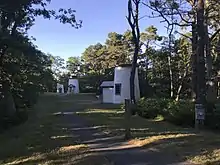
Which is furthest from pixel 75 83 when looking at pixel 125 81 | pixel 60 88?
pixel 125 81

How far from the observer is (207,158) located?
8922 millimetres

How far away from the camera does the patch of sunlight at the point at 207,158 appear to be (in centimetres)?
851

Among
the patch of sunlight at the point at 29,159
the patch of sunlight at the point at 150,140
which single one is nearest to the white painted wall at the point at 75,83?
the patch of sunlight at the point at 150,140

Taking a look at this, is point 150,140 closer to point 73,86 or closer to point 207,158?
point 207,158

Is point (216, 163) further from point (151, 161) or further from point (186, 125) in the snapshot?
point (186, 125)

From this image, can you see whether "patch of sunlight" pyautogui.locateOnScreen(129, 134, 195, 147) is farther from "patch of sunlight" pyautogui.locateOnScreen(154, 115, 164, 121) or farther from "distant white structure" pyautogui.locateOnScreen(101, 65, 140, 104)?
"distant white structure" pyautogui.locateOnScreen(101, 65, 140, 104)

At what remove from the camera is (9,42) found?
21.7m

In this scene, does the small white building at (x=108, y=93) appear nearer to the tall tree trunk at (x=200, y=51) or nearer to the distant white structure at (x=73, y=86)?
the tall tree trunk at (x=200, y=51)

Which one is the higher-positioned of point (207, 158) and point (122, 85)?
point (122, 85)

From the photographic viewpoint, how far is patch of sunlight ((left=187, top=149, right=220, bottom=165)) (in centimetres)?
851

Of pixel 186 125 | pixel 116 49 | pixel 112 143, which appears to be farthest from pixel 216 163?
pixel 116 49

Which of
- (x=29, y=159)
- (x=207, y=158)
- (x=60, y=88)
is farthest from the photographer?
(x=60, y=88)

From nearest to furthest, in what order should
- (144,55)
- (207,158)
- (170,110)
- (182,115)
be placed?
(207,158)
(182,115)
(170,110)
(144,55)

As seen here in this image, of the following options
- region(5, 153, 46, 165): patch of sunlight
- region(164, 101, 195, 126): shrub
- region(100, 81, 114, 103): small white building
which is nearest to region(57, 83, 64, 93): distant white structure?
region(100, 81, 114, 103): small white building
